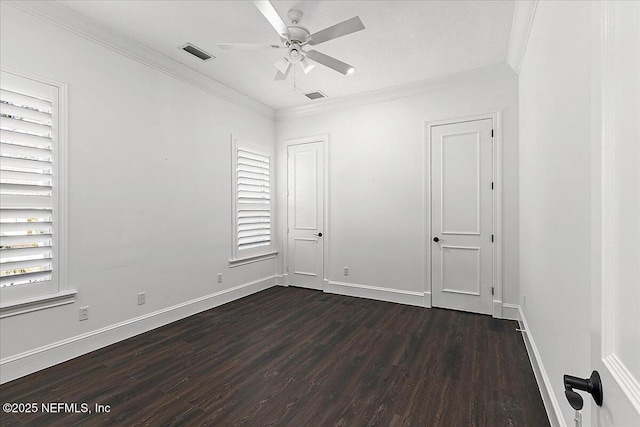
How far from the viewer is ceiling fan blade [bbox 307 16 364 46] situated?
2.20 metres

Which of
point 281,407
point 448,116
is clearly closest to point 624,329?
point 281,407

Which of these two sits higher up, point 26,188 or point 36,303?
point 26,188

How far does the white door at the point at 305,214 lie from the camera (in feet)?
16.0

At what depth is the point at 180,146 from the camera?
361 cm

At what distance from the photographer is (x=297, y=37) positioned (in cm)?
262

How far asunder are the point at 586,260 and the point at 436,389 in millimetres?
1475

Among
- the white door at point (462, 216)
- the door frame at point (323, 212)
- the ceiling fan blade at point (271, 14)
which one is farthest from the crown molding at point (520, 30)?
the door frame at point (323, 212)

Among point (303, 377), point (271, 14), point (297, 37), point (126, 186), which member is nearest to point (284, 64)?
point (297, 37)

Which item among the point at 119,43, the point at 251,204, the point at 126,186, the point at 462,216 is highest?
the point at 119,43

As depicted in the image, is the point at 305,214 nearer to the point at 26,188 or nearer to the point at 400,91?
the point at 400,91

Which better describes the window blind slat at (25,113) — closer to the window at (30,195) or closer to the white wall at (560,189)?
the window at (30,195)

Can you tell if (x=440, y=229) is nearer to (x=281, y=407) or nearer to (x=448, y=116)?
(x=448, y=116)

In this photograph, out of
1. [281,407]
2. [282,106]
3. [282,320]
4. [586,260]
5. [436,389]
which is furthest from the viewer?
[282,106]

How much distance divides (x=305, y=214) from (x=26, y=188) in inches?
132
